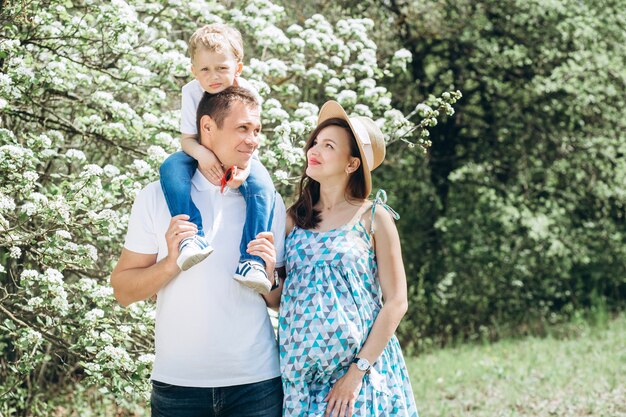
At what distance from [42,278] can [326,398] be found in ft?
5.35

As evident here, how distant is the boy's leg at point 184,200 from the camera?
8.11 feet

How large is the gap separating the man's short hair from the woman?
0.36 meters

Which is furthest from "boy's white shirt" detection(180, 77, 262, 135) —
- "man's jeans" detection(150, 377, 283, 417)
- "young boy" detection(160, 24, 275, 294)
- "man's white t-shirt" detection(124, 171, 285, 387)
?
"man's jeans" detection(150, 377, 283, 417)

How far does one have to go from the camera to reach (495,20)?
378 inches

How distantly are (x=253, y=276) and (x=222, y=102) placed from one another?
22.6 inches

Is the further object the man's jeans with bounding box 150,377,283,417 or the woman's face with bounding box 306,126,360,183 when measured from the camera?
the woman's face with bounding box 306,126,360,183

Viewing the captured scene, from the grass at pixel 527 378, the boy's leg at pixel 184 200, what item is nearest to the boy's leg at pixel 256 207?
the boy's leg at pixel 184 200

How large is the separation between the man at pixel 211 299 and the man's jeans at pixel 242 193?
4cm

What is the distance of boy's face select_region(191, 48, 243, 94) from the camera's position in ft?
9.50

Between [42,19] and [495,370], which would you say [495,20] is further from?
[42,19]

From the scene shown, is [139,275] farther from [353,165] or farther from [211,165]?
[353,165]

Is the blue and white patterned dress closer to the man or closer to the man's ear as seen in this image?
the man

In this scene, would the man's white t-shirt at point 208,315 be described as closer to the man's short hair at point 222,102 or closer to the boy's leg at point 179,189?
the boy's leg at point 179,189

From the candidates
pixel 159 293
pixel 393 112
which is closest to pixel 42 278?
pixel 159 293
